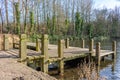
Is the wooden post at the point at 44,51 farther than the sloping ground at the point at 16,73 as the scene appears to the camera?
Yes

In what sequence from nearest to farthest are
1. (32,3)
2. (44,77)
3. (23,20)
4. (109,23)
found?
(44,77) → (23,20) → (32,3) → (109,23)

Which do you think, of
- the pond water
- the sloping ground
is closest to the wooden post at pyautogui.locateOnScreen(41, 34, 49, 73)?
the pond water

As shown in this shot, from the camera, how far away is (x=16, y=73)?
26.8ft

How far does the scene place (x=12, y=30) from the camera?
3472 centimetres

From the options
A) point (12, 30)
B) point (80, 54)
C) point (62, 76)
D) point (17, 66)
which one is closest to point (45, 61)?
point (62, 76)

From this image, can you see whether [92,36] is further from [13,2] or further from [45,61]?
[45,61]

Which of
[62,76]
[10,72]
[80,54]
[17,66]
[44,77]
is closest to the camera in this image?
[44,77]

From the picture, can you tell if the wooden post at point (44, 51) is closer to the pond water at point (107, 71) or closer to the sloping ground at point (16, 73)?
Result: the pond water at point (107, 71)

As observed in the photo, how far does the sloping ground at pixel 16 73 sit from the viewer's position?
7438mm

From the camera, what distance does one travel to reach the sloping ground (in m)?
7.44

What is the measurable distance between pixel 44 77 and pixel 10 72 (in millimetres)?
1411

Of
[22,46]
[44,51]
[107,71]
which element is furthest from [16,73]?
[107,71]

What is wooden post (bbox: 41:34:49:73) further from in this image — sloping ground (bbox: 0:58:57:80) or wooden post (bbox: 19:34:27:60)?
sloping ground (bbox: 0:58:57:80)

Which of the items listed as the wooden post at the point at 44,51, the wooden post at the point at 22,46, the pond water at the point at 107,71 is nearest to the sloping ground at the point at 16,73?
the wooden post at the point at 22,46
